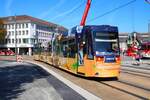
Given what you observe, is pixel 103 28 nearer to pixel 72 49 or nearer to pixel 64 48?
pixel 72 49

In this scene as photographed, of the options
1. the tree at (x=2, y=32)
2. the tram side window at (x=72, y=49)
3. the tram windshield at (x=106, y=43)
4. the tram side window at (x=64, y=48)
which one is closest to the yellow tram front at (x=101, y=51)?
the tram windshield at (x=106, y=43)

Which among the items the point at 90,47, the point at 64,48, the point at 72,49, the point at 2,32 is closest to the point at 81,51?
the point at 90,47

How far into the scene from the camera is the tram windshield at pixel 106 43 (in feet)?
62.4

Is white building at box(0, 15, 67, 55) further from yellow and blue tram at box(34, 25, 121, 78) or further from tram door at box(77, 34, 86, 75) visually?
yellow and blue tram at box(34, 25, 121, 78)

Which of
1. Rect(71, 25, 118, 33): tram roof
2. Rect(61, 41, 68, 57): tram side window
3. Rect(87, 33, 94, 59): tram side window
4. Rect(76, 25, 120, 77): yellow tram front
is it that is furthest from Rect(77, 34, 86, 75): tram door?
Rect(61, 41, 68, 57): tram side window

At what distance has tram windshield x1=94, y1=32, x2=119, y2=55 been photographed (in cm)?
1903

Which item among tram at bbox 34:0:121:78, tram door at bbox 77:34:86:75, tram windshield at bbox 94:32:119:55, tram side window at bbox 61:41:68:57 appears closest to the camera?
tram at bbox 34:0:121:78

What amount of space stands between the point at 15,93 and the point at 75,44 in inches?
344

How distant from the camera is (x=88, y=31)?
1956 cm

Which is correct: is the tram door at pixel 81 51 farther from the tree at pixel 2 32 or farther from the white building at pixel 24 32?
the tree at pixel 2 32

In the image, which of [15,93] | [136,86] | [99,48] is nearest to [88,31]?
[99,48]

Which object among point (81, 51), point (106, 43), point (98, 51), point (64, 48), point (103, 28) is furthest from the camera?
point (64, 48)

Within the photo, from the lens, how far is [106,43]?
1920 cm

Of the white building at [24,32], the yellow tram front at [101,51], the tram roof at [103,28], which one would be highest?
the white building at [24,32]
